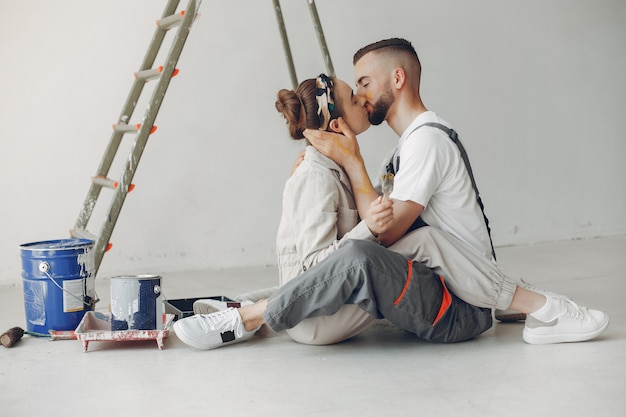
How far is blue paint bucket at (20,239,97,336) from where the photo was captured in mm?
3213

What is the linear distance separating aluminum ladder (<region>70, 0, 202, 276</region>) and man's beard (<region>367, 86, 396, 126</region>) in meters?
1.23

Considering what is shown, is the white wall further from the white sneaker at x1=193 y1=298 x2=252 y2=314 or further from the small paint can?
the small paint can

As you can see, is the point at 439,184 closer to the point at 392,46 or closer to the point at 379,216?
the point at 379,216

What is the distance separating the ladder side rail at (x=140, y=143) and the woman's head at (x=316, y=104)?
975mm

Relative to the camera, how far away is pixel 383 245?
2.90m

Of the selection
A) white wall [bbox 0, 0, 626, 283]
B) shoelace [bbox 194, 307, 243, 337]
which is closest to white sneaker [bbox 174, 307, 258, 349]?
shoelace [bbox 194, 307, 243, 337]

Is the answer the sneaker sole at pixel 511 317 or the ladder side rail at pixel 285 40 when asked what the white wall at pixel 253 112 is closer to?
the ladder side rail at pixel 285 40

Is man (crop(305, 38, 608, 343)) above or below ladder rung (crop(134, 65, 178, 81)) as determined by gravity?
below

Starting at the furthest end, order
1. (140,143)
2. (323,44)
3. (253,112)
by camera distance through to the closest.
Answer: (253,112)
(323,44)
(140,143)

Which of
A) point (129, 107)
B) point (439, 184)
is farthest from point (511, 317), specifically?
point (129, 107)

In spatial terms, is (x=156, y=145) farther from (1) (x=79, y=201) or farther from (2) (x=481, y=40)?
(2) (x=481, y=40)

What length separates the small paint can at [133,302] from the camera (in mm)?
3045

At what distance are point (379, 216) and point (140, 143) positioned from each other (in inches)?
63.5

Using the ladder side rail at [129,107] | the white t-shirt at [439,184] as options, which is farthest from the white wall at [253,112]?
the white t-shirt at [439,184]
